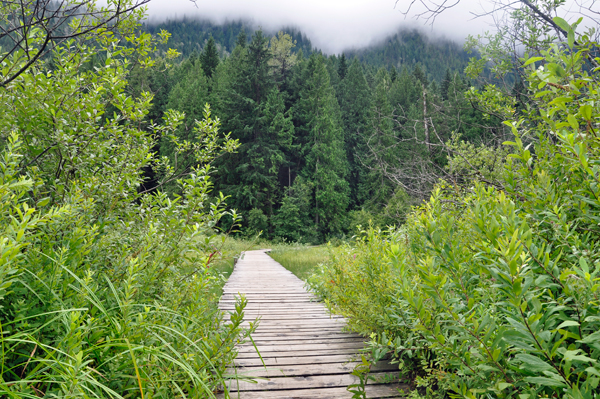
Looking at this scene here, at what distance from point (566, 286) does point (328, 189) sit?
97.8ft

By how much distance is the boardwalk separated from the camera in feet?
7.29

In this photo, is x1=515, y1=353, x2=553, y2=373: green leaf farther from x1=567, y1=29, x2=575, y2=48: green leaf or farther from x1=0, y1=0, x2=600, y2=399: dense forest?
x1=567, y1=29, x2=575, y2=48: green leaf

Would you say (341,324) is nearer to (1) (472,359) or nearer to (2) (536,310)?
(1) (472,359)

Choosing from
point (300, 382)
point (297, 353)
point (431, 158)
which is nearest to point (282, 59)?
point (431, 158)

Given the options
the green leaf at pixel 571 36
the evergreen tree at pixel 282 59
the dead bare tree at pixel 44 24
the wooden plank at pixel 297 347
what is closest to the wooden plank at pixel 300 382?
the wooden plank at pixel 297 347

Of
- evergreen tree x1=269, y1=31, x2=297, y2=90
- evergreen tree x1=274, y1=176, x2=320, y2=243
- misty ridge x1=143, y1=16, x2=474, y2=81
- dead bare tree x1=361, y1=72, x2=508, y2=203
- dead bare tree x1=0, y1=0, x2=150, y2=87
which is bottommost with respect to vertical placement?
evergreen tree x1=274, y1=176, x2=320, y2=243

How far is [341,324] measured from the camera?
381 cm

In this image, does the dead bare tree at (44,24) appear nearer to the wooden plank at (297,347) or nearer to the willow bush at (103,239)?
the willow bush at (103,239)

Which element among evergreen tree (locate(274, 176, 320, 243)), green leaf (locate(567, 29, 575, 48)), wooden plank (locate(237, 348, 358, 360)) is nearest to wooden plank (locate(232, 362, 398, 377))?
wooden plank (locate(237, 348, 358, 360))

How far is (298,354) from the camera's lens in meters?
2.84

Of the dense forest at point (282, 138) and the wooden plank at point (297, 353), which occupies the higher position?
the dense forest at point (282, 138)

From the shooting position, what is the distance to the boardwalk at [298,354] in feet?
7.29

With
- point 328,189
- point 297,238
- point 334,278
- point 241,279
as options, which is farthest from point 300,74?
point 334,278

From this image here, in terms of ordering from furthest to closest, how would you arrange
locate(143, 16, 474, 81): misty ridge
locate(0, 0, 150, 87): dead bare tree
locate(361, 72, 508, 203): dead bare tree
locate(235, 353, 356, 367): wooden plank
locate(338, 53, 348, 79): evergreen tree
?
locate(143, 16, 474, 81): misty ridge < locate(338, 53, 348, 79): evergreen tree < locate(361, 72, 508, 203): dead bare tree < locate(235, 353, 356, 367): wooden plank < locate(0, 0, 150, 87): dead bare tree
